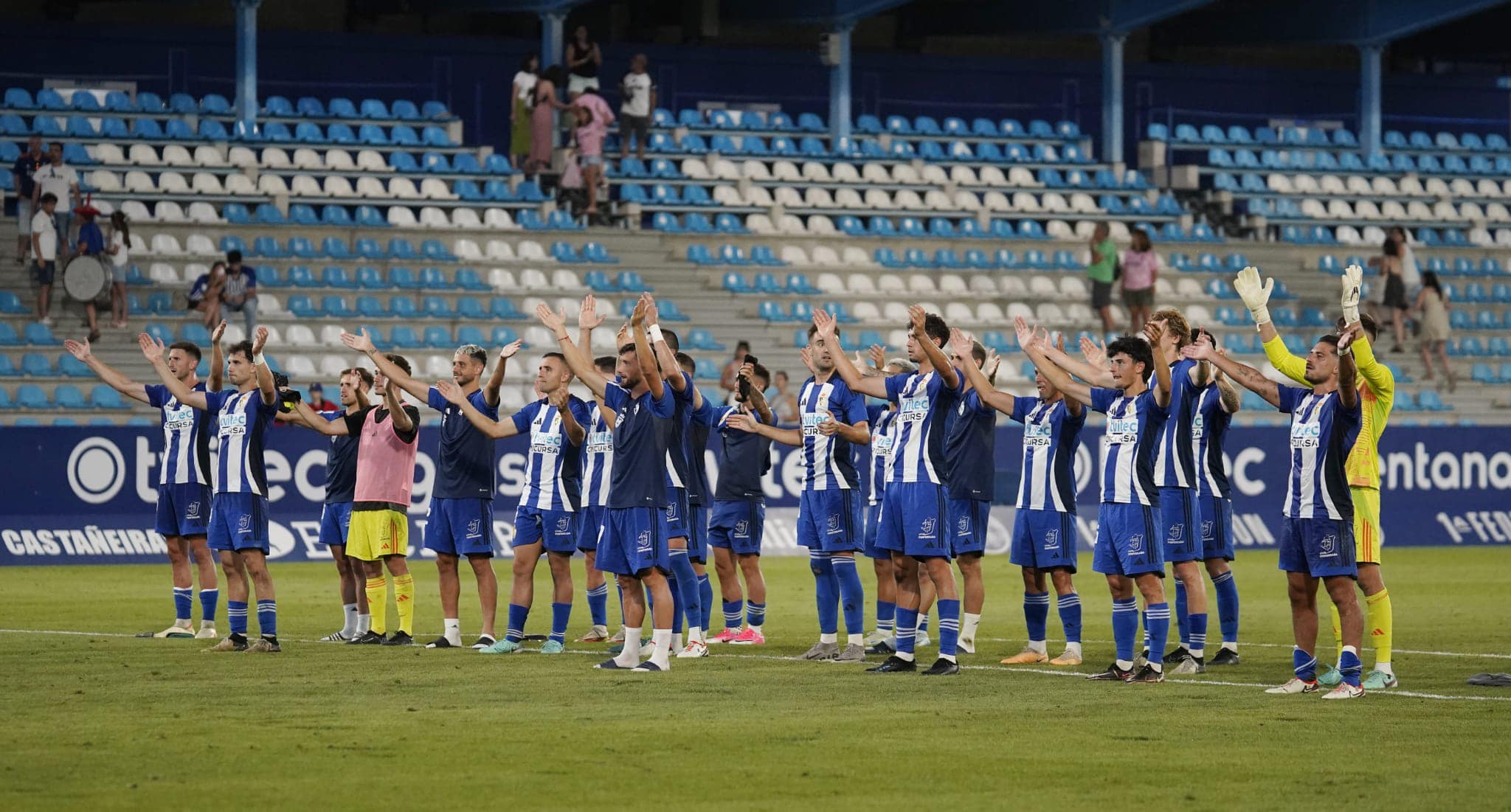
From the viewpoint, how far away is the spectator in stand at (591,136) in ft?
111

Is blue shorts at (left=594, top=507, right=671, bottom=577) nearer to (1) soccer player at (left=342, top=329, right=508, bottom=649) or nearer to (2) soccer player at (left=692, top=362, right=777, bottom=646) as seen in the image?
(1) soccer player at (left=342, top=329, right=508, bottom=649)

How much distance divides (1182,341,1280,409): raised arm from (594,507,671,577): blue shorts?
352 centimetres

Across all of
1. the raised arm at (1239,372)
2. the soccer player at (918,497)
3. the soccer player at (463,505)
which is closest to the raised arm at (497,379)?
the soccer player at (463,505)

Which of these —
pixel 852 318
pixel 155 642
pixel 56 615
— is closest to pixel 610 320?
pixel 852 318

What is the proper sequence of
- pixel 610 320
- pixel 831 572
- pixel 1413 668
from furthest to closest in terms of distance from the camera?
pixel 610 320, pixel 831 572, pixel 1413 668

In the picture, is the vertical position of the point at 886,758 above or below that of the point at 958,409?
below

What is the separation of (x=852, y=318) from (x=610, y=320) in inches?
164

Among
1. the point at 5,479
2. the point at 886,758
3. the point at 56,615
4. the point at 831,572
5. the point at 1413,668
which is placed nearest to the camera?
the point at 886,758

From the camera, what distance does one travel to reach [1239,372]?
41.9 feet

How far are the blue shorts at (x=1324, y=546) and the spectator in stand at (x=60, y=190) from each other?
20886 millimetres

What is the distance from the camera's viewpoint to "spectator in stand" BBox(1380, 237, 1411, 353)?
3509 cm

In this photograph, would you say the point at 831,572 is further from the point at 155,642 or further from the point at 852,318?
the point at 852,318

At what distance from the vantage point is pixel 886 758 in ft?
32.6

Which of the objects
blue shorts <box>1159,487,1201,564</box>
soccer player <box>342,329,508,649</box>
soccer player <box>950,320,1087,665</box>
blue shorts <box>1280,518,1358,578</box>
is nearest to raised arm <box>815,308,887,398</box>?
soccer player <box>950,320,1087,665</box>
